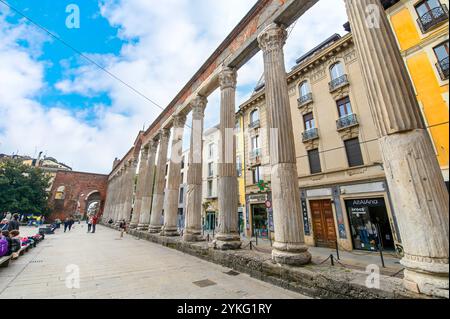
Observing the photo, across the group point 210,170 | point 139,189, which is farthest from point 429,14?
point 210,170

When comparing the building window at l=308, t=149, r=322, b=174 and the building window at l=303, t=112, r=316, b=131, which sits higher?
the building window at l=303, t=112, r=316, b=131

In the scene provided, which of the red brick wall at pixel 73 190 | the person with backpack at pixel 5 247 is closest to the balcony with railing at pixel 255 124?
the person with backpack at pixel 5 247

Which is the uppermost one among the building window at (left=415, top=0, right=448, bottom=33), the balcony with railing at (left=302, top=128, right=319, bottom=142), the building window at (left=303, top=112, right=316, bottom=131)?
the building window at (left=415, top=0, right=448, bottom=33)

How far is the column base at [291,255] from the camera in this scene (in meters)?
3.76

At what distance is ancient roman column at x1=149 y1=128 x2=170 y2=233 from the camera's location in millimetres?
10922

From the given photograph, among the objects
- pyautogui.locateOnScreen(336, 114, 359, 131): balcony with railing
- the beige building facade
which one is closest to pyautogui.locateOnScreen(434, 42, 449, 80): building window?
the beige building facade

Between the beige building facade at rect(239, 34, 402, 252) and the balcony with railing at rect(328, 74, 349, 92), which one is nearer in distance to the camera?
the beige building facade at rect(239, 34, 402, 252)

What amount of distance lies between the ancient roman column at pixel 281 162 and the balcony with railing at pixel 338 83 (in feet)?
23.7

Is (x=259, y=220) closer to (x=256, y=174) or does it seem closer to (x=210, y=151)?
(x=256, y=174)

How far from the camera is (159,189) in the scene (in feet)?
37.0

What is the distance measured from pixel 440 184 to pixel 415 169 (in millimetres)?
281

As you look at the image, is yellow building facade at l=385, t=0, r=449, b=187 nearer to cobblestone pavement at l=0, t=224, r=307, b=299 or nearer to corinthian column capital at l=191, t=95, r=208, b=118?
cobblestone pavement at l=0, t=224, r=307, b=299

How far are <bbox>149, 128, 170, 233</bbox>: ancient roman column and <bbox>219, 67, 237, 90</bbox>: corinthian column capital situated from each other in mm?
6301
